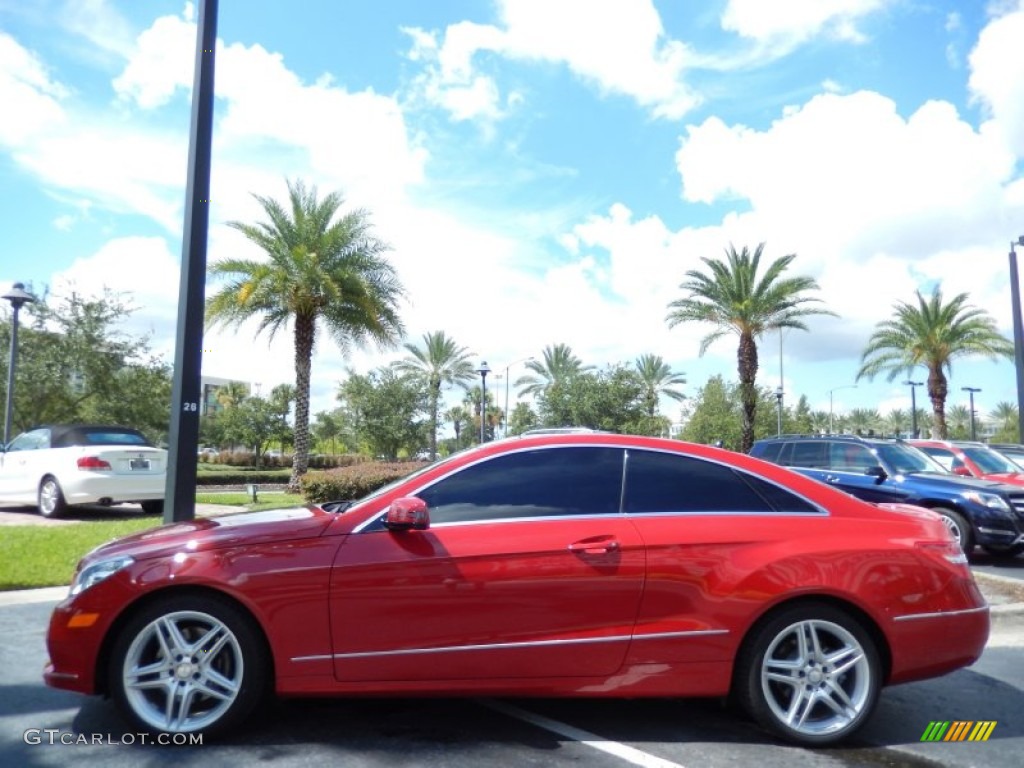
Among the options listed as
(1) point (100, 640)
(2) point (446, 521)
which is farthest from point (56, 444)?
(2) point (446, 521)

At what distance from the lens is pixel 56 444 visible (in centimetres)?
1170

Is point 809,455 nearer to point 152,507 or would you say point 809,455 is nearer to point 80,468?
point 152,507

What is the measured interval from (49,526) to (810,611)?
9.80 m

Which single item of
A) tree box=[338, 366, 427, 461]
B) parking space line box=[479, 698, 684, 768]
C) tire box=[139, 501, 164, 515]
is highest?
tree box=[338, 366, 427, 461]

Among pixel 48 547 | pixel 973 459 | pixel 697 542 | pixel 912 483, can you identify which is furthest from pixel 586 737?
pixel 973 459

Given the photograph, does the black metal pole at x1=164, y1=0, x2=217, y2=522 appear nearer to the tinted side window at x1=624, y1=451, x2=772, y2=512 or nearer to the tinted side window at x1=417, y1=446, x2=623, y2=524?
the tinted side window at x1=417, y1=446, x2=623, y2=524

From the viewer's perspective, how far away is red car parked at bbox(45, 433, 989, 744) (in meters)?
3.73

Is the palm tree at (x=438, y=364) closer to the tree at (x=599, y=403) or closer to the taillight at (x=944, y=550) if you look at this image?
the tree at (x=599, y=403)

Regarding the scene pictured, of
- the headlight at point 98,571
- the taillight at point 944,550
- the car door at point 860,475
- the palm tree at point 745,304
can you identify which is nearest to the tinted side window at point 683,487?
the taillight at point 944,550

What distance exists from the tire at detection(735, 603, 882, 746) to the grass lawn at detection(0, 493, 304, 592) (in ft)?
15.1

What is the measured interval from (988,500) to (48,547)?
436 inches

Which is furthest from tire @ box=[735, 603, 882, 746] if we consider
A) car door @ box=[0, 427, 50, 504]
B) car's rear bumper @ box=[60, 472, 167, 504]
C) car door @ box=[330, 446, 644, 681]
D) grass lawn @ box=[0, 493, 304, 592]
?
car door @ box=[0, 427, 50, 504]

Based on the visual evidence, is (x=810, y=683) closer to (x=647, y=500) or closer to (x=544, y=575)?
(x=647, y=500)

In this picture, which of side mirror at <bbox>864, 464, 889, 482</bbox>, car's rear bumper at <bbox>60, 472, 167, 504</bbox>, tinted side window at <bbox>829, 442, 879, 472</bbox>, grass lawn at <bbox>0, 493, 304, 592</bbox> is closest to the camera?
grass lawn at <bbox>0, 493, 304, 592</bbox>
